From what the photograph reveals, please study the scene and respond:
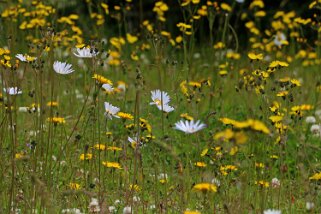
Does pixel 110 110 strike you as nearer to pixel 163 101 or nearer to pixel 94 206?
pixel 163 101

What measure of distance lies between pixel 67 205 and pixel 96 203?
36 centimetres

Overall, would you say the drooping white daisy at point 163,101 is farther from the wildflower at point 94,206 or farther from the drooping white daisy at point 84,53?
the wildflower at point 94,206

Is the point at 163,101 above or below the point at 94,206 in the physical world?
above

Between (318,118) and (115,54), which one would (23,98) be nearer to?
(115,54)

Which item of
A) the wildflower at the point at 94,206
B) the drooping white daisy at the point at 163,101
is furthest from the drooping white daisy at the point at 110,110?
the wildflower at the point at 94,206

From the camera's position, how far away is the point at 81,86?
5.52 m

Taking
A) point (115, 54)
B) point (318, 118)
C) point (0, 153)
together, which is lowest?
point (0, 153)

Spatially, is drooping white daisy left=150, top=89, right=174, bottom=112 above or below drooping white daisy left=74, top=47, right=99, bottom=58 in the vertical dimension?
below

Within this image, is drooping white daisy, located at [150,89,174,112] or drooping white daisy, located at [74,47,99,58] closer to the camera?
drooping white daisy, located at [74,47,99,58]

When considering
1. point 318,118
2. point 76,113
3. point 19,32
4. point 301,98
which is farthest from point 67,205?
point 19,32

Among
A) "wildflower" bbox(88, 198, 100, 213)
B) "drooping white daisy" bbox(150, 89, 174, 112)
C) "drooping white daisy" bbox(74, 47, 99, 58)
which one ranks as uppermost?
"drooping white daisy" bbox(74, 47, 99, 58)

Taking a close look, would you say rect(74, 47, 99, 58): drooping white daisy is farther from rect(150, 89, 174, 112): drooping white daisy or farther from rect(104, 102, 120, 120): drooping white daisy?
rect(150, 89, 174, 112): drooping white daisy

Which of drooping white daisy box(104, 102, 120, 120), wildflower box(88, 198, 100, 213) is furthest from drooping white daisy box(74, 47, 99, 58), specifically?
wildflower box(88, 198, 100, 213)

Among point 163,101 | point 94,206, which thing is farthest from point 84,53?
point 94,206
